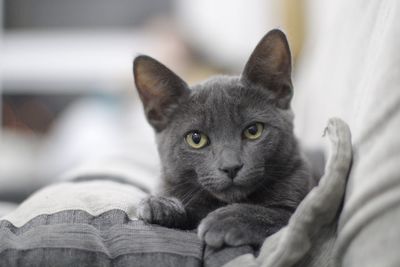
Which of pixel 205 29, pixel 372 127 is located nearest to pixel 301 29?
pixel 205 29

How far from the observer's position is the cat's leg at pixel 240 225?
103 centimetres

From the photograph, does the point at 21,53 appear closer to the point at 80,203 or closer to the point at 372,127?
the point at 80,203

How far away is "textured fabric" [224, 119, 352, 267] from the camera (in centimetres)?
92

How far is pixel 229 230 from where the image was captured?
1049 mm

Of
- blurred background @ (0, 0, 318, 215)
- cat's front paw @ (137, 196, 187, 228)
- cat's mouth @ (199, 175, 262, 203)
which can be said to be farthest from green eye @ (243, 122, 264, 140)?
blurred background @ (0, 0, 318, 215)

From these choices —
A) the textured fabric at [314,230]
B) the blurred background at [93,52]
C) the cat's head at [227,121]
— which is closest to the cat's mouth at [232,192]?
the cat's head at [227,121]

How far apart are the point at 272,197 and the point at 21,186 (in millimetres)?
3602

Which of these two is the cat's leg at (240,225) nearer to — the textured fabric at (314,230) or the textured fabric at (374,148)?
the textured fabric at (314,230)

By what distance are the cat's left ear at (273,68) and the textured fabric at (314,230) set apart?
1.25 feet

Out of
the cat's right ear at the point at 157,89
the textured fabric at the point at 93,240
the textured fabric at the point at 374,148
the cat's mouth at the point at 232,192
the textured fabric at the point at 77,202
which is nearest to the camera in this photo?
the textured fabric at the point at 374,148

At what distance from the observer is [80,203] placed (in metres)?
1.17

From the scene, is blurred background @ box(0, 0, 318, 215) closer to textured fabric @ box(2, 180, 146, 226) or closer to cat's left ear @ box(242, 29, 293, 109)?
cat's left ear @ box(242, 29, 293, 109)

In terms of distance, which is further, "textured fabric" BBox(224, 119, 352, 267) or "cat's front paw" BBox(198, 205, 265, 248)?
"cat's front paw" BBox(198, 205, 265, 248)

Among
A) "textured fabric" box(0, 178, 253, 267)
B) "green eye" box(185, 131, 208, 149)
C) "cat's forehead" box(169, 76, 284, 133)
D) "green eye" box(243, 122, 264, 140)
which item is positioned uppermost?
"cat's forehead" box(169, 76, 284, 133)
